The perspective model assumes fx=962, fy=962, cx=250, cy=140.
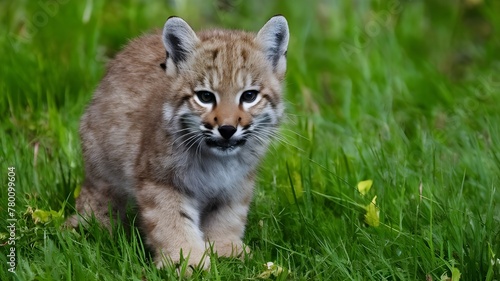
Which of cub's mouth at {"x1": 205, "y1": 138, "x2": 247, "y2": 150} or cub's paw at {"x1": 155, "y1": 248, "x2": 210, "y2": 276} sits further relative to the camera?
cub's mouth at {"x1": 205, "y1": 138, "x2": 247, "y2": 150}

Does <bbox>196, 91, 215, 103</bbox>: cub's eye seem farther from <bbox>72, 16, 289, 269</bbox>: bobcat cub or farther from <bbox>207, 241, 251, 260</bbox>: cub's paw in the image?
<bbox>207, 241, 251, 260</bbox>: cub's paw

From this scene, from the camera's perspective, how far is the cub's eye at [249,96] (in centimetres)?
511

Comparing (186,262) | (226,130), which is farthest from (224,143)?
(186,262)

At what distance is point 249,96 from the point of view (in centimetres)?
514

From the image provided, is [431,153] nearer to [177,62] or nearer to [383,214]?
[383,214]

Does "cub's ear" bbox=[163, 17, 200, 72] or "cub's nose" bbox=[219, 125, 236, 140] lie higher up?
"cub's ear" bbox=[163, 17, 200, 72]

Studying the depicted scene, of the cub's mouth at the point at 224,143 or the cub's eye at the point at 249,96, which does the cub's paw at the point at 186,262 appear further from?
the cub's eye at the point at 249,96

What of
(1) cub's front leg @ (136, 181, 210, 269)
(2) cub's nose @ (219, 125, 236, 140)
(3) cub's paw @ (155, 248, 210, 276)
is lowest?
(3) cub's paw @ (155, 248, 210, 276)

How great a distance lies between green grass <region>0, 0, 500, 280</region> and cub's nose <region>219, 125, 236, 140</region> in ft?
2.17

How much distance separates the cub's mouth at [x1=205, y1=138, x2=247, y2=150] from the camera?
4977mm

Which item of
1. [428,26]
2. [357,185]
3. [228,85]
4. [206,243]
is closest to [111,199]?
[206,243]

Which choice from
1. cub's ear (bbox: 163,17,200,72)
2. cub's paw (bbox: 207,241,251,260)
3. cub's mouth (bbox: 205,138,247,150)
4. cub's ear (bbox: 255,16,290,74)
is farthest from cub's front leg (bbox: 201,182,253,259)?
cub's ear (bbox: 163,17,200,72)

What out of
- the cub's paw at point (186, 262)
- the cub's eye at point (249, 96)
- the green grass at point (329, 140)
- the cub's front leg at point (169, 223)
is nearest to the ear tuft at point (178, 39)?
the cub's eye at point (249, 96)

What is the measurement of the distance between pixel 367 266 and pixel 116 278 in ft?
4.09
